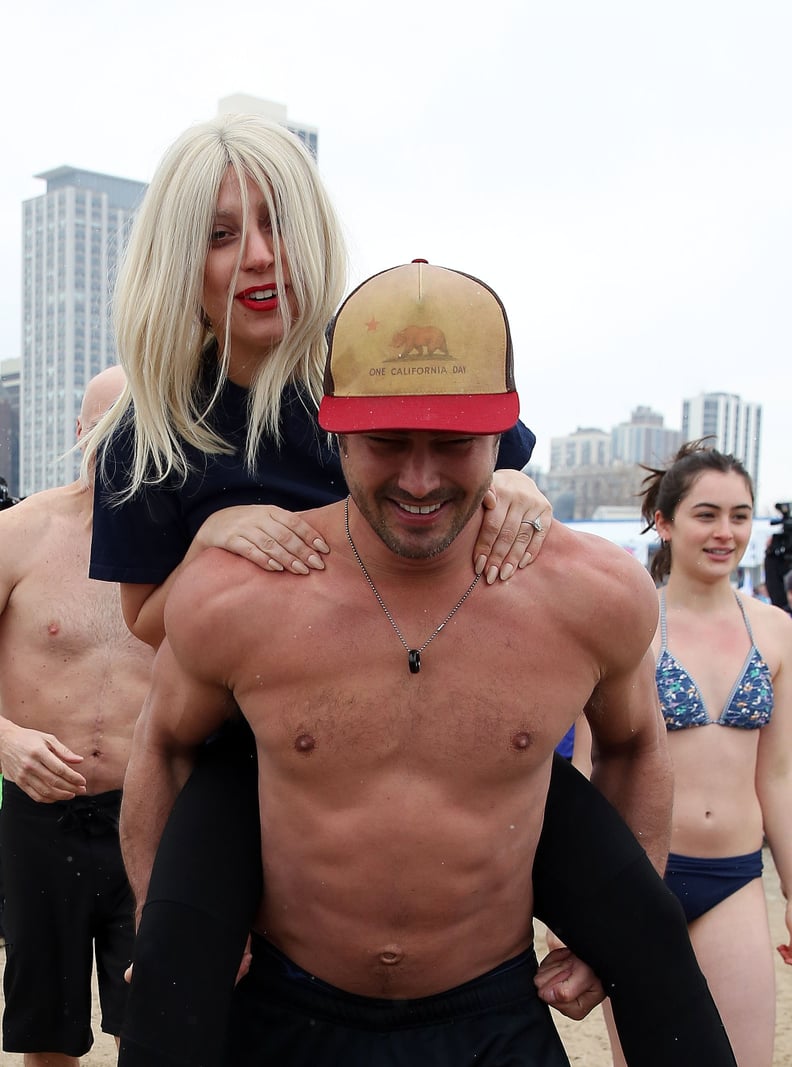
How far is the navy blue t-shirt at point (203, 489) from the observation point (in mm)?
2594

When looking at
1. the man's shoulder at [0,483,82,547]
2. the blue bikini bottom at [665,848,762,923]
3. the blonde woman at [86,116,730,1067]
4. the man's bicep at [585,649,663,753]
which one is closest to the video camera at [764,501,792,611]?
the blue bikini bottom at [665,848,762,923]

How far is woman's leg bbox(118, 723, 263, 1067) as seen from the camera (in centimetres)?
221

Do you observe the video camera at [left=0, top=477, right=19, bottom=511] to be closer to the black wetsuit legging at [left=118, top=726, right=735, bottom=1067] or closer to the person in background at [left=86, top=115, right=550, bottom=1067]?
the person in background at [left=86, top=115, right=550, bottom=1067]

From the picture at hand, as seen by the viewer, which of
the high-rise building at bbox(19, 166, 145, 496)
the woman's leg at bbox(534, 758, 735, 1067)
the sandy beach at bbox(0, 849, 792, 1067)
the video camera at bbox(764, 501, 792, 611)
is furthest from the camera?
the high-rise building at bbox(19, 166, 145, 496)

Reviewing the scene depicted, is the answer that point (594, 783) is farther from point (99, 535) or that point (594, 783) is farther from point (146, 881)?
point (99, 535)

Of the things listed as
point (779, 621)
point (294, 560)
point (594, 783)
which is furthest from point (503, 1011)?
point (779, 621)

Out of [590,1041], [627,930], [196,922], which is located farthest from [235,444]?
[590,1041]

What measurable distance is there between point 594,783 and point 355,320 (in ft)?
4.15

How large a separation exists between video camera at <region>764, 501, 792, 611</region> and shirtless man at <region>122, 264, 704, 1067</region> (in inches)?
313

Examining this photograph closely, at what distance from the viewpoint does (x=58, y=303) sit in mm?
29609

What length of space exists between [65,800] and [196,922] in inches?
76.8

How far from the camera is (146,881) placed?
8.52 ft

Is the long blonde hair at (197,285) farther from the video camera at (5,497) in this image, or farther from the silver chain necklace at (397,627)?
the video camera at (5,497)

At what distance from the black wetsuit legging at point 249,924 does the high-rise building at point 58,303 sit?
2091 cm
